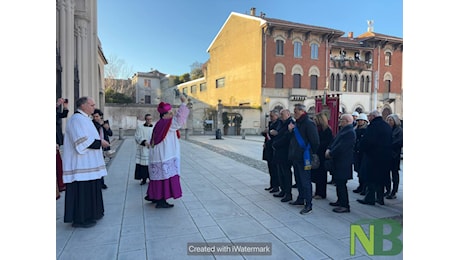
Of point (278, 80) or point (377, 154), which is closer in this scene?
point (377, 154)

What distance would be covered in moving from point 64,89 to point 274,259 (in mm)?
8838

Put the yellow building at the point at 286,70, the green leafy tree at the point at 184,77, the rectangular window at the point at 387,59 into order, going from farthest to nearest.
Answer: the green leafy tree at the point at 184,77
the rectangular window at the point at 387,59
the yellow building at the point at 286,70

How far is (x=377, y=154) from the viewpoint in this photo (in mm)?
4855

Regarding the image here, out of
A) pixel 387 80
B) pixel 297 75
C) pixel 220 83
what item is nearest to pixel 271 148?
pixel 297 75

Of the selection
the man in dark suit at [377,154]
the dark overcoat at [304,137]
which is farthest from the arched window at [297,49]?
the dark overcoat at [304,137]

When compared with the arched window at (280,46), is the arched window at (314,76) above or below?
below

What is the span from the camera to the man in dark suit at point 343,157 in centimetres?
453

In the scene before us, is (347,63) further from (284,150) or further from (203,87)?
(284,150)

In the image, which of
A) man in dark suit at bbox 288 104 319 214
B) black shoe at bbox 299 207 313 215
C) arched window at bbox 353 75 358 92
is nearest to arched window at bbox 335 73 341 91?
arched window at bbox 353 75 358 92

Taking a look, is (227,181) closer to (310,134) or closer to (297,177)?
(297,177)

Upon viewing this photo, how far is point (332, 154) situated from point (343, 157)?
18cm

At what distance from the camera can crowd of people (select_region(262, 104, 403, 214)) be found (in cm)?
457

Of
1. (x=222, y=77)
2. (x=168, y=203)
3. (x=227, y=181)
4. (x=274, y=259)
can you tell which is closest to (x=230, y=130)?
(x=222, y=77)

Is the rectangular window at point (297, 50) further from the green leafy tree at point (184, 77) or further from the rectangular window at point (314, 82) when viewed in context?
the green leafy tree at point (184, 77)
